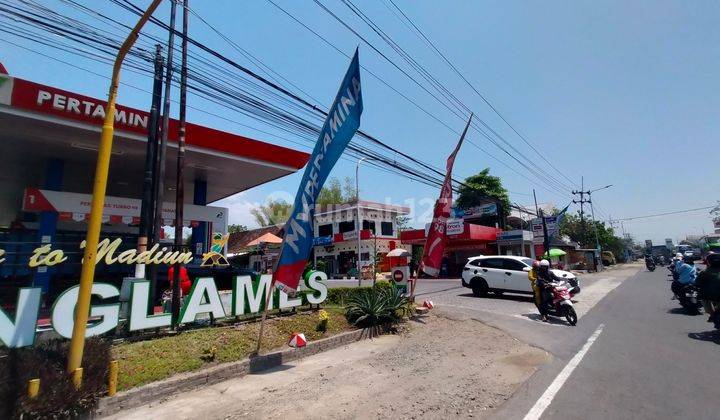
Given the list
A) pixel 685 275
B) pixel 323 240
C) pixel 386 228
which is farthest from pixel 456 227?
pixel 685 275

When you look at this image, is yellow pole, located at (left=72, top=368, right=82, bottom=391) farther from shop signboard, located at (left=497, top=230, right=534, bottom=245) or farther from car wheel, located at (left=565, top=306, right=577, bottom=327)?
shop signboard, located at (left=497, top=230, right=534, bottom=245)

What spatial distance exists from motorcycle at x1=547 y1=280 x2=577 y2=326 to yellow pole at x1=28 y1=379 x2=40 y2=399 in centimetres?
1141

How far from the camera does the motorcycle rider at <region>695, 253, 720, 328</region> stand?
27.6 ft

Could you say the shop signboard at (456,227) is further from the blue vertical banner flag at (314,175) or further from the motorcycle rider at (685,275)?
the blue vertical banner flag at (314,175)


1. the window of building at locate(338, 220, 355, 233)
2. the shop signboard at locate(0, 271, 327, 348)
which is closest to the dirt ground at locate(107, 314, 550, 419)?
the shop signboard at locate(0, 271, 327, 348)

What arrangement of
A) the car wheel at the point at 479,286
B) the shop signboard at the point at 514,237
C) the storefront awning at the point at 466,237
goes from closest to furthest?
1. the car wheel at the point at 479,286
2. the storefront awning at the point at 466,237
3. the shop signboard at the point at 514,237

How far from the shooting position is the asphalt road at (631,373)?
4.71 metres

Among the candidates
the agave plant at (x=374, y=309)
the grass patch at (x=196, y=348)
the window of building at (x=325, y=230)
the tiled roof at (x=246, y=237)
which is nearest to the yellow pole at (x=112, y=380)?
the grass patch at (x=196, y=348)

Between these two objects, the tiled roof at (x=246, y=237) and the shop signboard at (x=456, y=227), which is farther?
the tiled roof at (x=246, y=237)

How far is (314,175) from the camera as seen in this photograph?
25.1ft

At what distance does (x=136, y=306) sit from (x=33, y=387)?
2640 millimetres

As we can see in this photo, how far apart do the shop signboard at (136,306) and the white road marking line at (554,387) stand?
612 centimetres

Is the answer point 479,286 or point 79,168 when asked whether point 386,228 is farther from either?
point 79,168

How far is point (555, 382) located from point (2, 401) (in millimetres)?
7080
